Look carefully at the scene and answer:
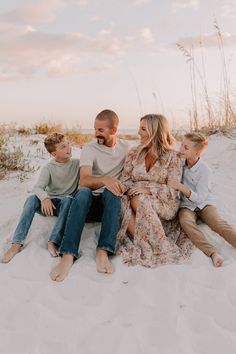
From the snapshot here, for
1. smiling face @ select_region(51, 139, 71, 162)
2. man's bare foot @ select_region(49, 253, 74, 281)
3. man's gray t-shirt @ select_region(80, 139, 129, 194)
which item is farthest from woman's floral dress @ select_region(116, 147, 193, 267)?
smiling face @ select_region(51, 139, 71, 162)

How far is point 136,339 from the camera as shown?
2.72m

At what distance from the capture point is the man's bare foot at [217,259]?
3.41m

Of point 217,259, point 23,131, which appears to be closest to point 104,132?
point 217,259

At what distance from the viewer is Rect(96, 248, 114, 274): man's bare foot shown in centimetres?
344

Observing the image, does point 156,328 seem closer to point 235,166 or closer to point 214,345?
point 214,345

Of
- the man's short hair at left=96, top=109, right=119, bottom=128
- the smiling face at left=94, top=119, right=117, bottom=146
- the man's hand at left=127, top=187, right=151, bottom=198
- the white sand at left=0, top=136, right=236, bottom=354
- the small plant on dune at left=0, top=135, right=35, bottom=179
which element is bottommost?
the white sand at left=0, top=136, right=236, bottom=354

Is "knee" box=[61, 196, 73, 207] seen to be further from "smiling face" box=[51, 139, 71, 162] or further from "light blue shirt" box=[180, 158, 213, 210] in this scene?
"light blue shirt" box=[180, 158, 213, 210]

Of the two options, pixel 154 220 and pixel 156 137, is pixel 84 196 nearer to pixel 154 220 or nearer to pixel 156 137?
pixel 154 220

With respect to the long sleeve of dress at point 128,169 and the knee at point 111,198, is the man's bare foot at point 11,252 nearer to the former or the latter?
the knee at point 111,198

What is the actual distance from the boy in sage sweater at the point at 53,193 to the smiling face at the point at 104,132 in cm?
35

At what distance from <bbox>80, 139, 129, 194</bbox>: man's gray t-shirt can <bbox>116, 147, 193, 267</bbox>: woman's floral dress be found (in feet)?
0.36

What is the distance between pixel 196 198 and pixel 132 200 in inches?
19.8

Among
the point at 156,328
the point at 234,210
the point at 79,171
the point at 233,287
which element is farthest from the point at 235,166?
the point at 156,328

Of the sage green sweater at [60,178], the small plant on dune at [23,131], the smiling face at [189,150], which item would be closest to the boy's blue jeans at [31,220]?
the sage green sweater at [60,178]
